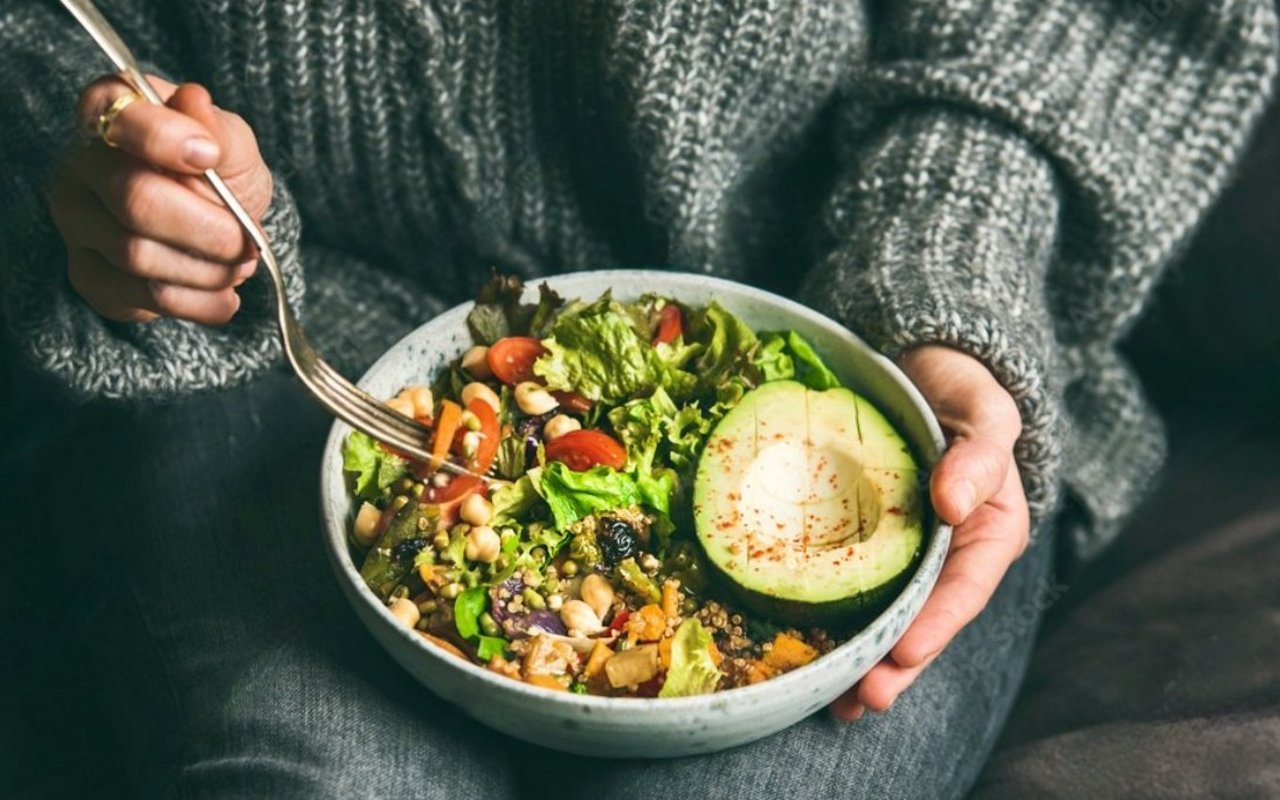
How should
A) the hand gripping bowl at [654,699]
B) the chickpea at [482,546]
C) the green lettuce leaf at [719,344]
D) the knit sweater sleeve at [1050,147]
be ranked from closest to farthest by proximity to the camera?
1. the hand gripping bowl at [654,699]
2. the chickpea at [482,546]
3. the green lettuce leaf at [719,344]
4. the knit sweater sleeve at [1050,147]

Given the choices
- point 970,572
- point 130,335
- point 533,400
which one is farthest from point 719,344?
point 130,335

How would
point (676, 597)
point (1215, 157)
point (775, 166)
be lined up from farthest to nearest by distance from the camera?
point (775, 166) < point (1215, 157) < point (676, 597)

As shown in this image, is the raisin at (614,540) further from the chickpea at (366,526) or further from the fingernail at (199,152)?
the fingernail at (199,152)

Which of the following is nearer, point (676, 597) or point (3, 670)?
point (676, 597)

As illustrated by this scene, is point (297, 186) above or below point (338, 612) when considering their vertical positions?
above

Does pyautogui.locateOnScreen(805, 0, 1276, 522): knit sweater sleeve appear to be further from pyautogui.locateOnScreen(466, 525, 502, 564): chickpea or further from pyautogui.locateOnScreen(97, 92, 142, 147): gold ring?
pyautogui.locateOnScreen(97, 92, 142, 147): gold ring

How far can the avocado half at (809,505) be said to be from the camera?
0.85 m

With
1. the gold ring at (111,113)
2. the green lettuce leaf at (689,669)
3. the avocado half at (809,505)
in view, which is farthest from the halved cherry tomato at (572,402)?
the gold ring at (111,113)

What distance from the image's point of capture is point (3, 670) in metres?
1.23

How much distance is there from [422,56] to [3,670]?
0.69 m

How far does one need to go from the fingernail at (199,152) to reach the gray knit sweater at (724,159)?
22 centimetres

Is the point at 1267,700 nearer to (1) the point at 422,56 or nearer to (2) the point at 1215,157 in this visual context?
(2) the point at 1215,157

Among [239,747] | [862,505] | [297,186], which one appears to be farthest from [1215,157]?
[239,747]

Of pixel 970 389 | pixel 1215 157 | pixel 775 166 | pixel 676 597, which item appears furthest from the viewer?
pixel 775 166
